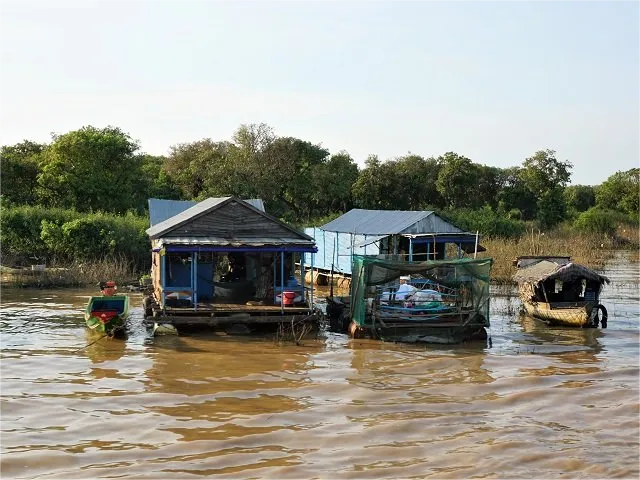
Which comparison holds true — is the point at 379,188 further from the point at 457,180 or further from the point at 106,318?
the point at 106,318

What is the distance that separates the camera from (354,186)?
145 feet

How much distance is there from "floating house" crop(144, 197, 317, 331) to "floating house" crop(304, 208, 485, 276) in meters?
3.81

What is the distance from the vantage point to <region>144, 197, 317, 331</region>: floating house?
1627cm

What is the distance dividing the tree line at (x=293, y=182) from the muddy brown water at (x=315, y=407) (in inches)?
664

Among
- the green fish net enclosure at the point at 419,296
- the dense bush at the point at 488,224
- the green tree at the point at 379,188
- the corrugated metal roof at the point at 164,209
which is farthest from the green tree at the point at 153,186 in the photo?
the green fish net enclosure at the point at 419,296

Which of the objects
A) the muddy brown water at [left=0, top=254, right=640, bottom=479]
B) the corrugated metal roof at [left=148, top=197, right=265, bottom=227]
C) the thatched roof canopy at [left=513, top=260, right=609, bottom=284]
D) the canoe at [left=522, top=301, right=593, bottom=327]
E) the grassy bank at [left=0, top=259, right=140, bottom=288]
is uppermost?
the corrugated metal roof at [left=148, top=197, right=265, bottom=227]

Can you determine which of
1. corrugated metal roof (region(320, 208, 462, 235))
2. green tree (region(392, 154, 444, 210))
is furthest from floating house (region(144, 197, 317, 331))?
green tree (region(392, 154, 444, 210))

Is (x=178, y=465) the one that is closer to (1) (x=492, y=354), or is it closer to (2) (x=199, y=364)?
(2) (x=199, y=364)

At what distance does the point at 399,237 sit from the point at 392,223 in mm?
901

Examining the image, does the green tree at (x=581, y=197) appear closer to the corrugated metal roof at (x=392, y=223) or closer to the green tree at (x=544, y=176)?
the green tree at (x=544, y=176)

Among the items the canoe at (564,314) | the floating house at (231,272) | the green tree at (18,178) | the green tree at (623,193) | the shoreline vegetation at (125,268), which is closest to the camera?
the floating house at (231,272)

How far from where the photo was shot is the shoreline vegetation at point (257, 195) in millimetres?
27219

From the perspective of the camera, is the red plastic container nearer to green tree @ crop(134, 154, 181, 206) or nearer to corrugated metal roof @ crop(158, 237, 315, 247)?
corrugated metal roof @ crop(158, 237, 315, 247)

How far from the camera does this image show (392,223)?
2480 centimetres
